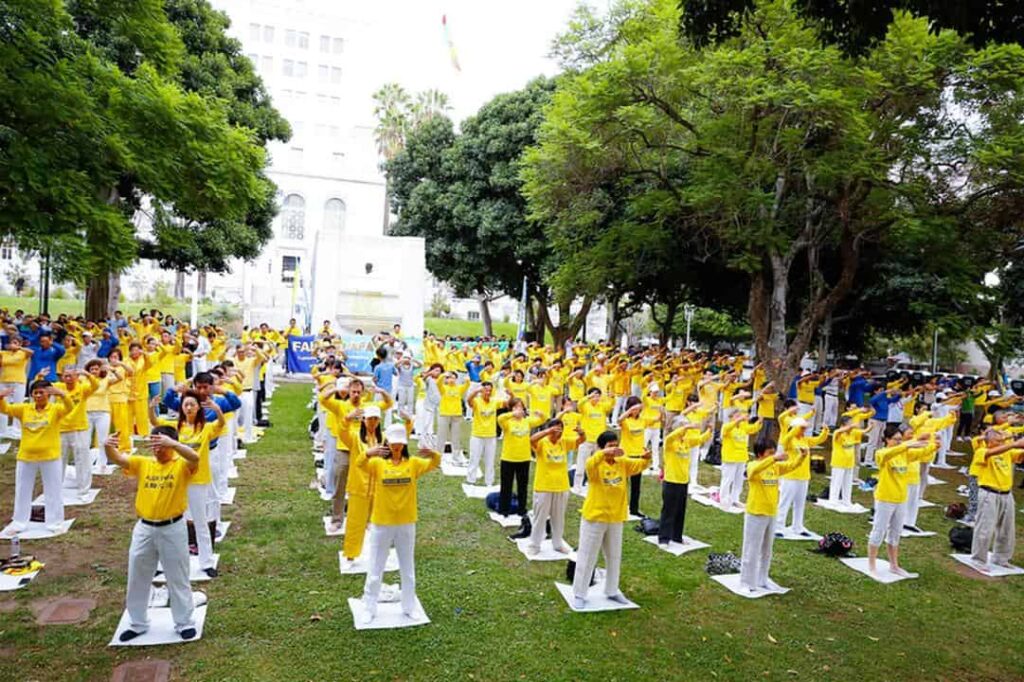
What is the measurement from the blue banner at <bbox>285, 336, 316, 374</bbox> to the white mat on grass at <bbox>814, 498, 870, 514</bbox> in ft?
54.0

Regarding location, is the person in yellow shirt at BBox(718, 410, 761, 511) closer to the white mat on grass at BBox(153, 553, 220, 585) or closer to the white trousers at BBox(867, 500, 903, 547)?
the white trousers at BBox(867, 500, 903, 547)

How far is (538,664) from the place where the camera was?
19.2 ft

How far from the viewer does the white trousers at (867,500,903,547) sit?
8297 millimetres

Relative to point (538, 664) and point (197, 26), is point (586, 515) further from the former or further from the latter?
point (197, 26)

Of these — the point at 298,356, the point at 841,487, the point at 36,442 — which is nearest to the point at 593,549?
the point at 36,442

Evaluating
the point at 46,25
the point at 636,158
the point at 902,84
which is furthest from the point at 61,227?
the point at 902,84

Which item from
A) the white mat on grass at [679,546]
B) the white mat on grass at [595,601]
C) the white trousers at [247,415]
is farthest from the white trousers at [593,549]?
the white trousers at [247,415]

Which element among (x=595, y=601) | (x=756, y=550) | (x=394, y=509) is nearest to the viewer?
(x=394, y=509)

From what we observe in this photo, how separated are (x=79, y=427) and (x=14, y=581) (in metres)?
2.51

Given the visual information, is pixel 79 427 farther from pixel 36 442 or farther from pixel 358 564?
pixel 358 564

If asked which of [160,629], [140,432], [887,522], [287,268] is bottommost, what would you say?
[160,629]

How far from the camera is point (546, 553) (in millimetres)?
8320

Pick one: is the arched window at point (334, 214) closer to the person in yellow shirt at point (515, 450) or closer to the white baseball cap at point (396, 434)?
the person in yellow shirt at point (515, 450)

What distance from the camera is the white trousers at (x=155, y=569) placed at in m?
5.63
